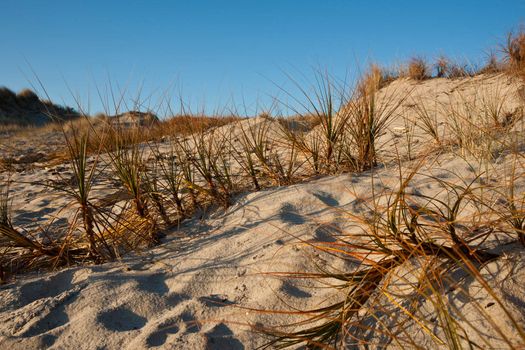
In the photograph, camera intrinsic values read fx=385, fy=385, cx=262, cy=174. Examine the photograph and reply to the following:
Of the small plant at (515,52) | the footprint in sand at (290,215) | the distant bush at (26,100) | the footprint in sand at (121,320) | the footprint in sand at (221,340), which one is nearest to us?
the footprint in sand at (221,340)

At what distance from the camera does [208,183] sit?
240cm

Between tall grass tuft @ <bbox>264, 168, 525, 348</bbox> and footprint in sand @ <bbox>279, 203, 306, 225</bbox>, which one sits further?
footprint in sand @ <bbox>279, 203, 306, 225</bbox>

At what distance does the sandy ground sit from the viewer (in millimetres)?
1275

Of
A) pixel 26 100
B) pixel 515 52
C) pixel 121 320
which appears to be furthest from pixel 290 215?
pixel 26 100

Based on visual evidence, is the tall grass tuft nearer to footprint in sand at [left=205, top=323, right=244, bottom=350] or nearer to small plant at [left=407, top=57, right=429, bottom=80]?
footprint in sand at [left=205, top=323, right=244, bottom=350]

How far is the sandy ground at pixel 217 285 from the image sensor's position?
1.28 m

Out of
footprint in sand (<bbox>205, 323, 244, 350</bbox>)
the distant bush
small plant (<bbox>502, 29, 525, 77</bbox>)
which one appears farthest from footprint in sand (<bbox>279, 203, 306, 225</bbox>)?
the distant bush

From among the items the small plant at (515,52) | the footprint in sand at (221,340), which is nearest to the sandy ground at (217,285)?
the footprint in sand at (221,340)

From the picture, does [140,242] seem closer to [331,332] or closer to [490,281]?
[331,332]

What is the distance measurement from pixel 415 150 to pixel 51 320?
2.79 m

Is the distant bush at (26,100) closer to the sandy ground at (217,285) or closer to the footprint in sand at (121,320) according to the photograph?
the sandy ground at (217,285)

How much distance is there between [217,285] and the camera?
161 cm

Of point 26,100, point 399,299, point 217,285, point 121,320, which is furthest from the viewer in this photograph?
point 26,100

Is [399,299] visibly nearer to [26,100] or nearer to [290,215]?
[290,215]
